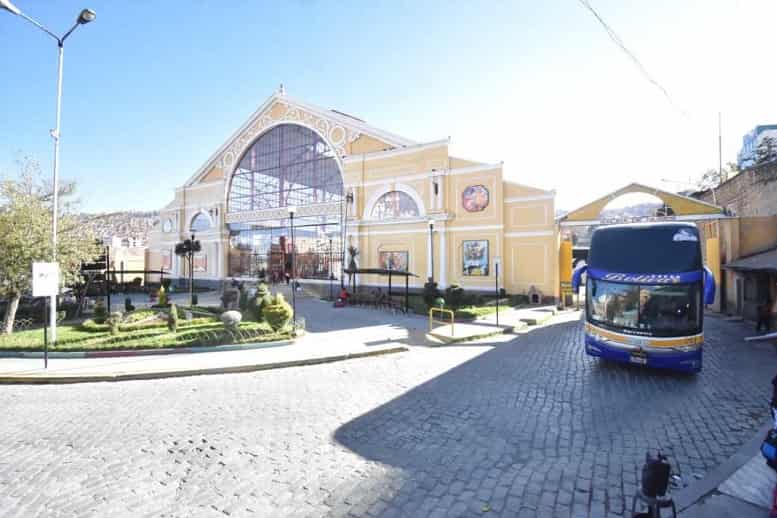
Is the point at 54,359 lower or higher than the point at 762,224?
lower

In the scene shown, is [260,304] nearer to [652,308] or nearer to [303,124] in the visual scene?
[652,308]

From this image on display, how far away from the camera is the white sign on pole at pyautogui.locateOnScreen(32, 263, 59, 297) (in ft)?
32.6

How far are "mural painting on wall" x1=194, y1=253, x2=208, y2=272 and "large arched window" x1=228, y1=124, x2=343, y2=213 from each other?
6.12 meters

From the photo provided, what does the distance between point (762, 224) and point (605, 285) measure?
1301 centimetres

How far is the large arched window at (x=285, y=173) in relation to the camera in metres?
34.0

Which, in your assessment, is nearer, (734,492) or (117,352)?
(734,492)

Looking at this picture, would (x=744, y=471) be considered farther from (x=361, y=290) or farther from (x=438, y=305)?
(x=361, y=290)

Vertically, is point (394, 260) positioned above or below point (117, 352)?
above

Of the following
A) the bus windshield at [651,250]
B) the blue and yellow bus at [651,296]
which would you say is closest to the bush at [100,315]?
the blue and yellow bus at [651,296]

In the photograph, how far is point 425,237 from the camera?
28750mm

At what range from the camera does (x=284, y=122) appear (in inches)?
1425

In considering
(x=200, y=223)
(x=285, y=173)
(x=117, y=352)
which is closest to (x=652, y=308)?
(x=117, y=352)

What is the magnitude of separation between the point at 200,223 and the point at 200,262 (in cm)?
452

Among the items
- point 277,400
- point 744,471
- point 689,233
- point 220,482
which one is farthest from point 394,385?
point 689,233
